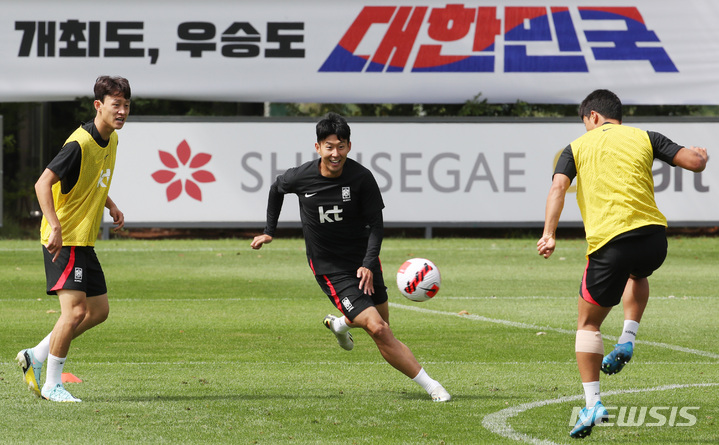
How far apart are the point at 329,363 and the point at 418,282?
47.4 inches

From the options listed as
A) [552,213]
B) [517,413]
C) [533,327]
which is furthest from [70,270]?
[533,327]

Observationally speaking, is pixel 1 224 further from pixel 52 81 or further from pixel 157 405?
pixel 157 405

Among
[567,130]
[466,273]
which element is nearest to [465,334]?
[466,273]

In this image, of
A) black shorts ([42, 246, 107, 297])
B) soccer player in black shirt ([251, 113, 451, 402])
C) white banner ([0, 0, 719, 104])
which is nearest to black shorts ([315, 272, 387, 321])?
soccer player in black shirt ([251, 113, 451, 402])

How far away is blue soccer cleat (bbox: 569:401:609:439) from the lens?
6191mm

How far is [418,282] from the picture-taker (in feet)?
29.1

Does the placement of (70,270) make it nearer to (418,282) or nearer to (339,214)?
(339,214)

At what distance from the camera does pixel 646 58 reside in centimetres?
2378

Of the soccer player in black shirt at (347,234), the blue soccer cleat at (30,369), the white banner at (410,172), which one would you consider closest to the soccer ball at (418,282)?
the soccer player in black shirt at (347,234)

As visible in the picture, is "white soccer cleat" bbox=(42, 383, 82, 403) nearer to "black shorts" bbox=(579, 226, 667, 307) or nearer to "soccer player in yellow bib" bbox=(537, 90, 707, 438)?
"soccer player in yellow bib" bbox=(537, 90, 707, 438)

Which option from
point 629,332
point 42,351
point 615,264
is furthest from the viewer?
point 42,351

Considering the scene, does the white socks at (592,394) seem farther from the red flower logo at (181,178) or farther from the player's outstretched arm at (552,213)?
the red flower logo at (181,178)

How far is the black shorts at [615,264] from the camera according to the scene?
6.57m

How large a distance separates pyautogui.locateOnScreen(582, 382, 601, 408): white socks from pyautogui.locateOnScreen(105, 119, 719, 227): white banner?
15.8 m
